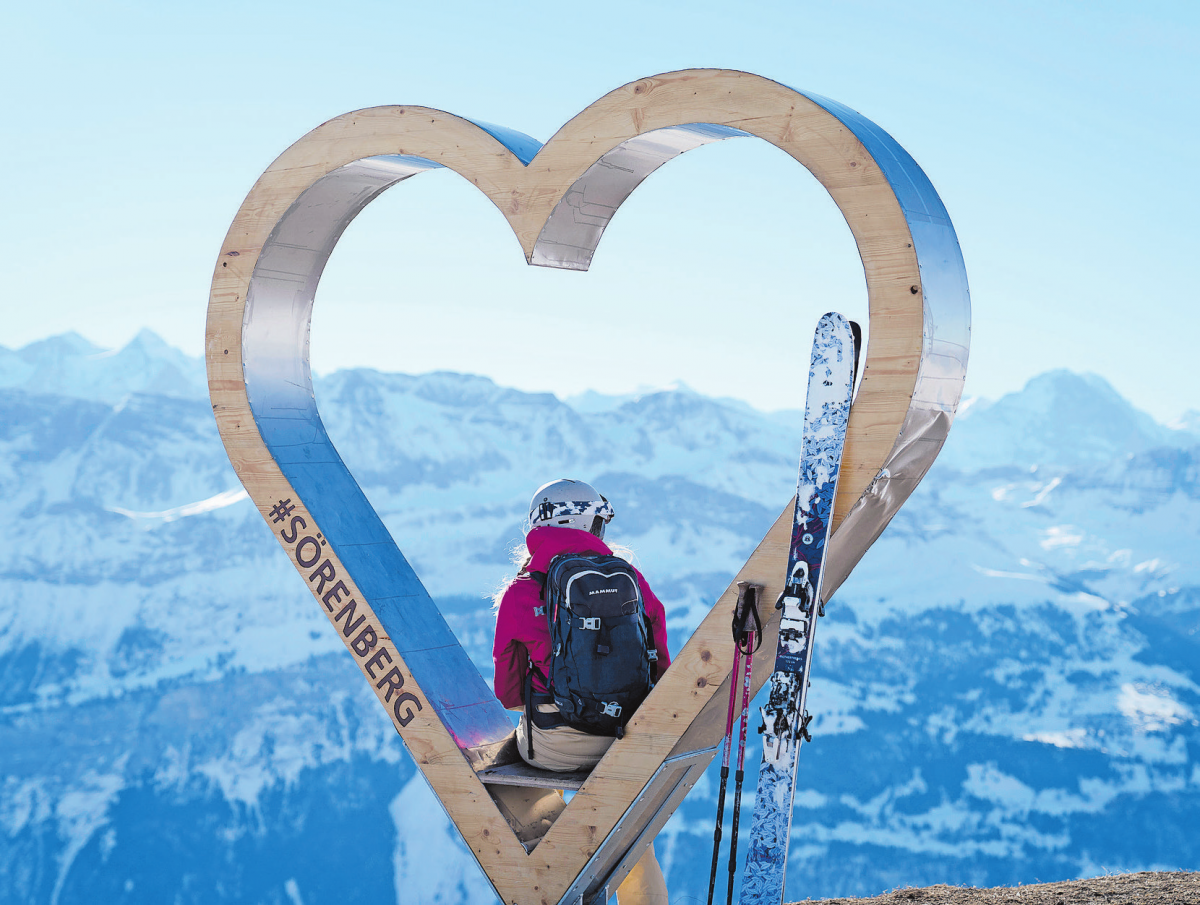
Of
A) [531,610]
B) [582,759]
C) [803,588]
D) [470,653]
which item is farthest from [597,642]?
[470,653]

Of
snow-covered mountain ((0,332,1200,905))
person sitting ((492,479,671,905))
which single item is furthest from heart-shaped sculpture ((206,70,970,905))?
snow-covered mountain ((0,332,1200,905))

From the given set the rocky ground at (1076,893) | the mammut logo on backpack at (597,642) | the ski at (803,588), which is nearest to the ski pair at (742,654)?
the ski at (803,588)

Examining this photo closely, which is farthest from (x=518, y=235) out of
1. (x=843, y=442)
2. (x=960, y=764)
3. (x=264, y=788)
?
(x=960, y=764)

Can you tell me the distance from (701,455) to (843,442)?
570 feet

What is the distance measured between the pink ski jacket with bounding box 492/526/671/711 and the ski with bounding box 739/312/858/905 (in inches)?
32.4

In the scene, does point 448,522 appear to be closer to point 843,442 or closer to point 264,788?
point 264,788

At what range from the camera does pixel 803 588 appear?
12.0 feet

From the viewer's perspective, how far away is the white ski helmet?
170 inches

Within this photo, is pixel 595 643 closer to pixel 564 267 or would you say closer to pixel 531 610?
pixel 531 610

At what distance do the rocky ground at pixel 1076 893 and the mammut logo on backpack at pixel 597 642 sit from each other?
268 centimetres

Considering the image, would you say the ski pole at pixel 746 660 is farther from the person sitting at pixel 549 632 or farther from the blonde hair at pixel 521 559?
the blonde hair at pixel 521 559

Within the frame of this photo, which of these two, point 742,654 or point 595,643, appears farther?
point 595,643

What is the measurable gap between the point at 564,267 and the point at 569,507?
109 cm

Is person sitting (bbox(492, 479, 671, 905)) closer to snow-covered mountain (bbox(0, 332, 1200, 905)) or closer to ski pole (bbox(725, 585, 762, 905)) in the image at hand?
ski pole (bbox(725, 585, 762, 905))
